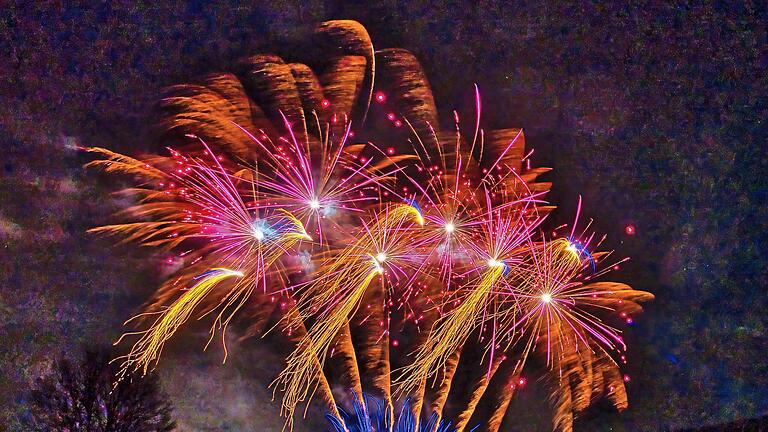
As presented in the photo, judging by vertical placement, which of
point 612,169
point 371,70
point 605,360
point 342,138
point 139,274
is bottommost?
point 605,360

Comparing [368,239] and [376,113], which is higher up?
[376,113]

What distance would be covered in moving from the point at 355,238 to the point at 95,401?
92 cm

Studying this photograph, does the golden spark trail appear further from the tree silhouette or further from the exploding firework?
the tree silhouette

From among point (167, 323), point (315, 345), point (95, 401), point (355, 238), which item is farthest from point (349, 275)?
point (95, 401)

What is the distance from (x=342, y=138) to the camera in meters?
1.84

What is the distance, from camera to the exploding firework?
1805 millimetres

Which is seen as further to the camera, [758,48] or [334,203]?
[758,48]

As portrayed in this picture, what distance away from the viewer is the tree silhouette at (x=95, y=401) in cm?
186

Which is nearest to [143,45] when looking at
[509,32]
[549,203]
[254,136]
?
[254,136]

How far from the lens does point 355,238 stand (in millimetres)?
1819

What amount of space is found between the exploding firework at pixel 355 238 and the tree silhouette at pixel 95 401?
0.07 meters

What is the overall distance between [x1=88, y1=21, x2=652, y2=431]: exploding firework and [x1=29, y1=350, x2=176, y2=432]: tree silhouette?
68mm

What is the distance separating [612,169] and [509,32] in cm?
54

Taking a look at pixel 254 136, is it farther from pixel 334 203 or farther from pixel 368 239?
pixel 368 239
